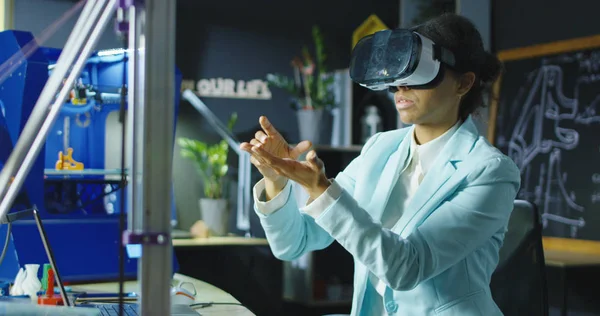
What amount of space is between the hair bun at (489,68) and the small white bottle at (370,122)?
2843mm

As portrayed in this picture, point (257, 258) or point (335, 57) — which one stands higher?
point (335, 57)

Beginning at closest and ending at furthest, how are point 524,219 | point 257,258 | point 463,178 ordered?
1. point 463,178
2. point 524,219
3. point 257,258

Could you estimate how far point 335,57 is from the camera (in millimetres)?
4914

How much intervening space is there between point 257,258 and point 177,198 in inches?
26.2

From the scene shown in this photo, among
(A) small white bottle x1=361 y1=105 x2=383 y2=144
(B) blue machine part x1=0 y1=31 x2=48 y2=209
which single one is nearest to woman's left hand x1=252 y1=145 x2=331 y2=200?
(B) blue machine part x1=0 y1=31 x2=48 y2=209

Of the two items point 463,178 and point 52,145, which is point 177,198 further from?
point 463,178

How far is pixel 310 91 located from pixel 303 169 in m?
3.23

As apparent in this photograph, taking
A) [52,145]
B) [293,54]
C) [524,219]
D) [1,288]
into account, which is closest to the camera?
[1,288]

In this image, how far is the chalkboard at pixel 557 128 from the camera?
3.87m

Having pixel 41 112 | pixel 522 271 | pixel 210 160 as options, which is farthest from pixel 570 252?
pixel 41 112

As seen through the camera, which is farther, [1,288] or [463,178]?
[1,288]

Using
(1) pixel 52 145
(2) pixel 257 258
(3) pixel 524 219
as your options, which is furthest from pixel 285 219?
(2) pixel 257 258

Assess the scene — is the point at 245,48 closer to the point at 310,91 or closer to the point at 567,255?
the point at 310,91

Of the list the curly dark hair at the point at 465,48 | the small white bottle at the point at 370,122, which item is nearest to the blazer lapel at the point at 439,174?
the curly dark hair at the point at 465,48
